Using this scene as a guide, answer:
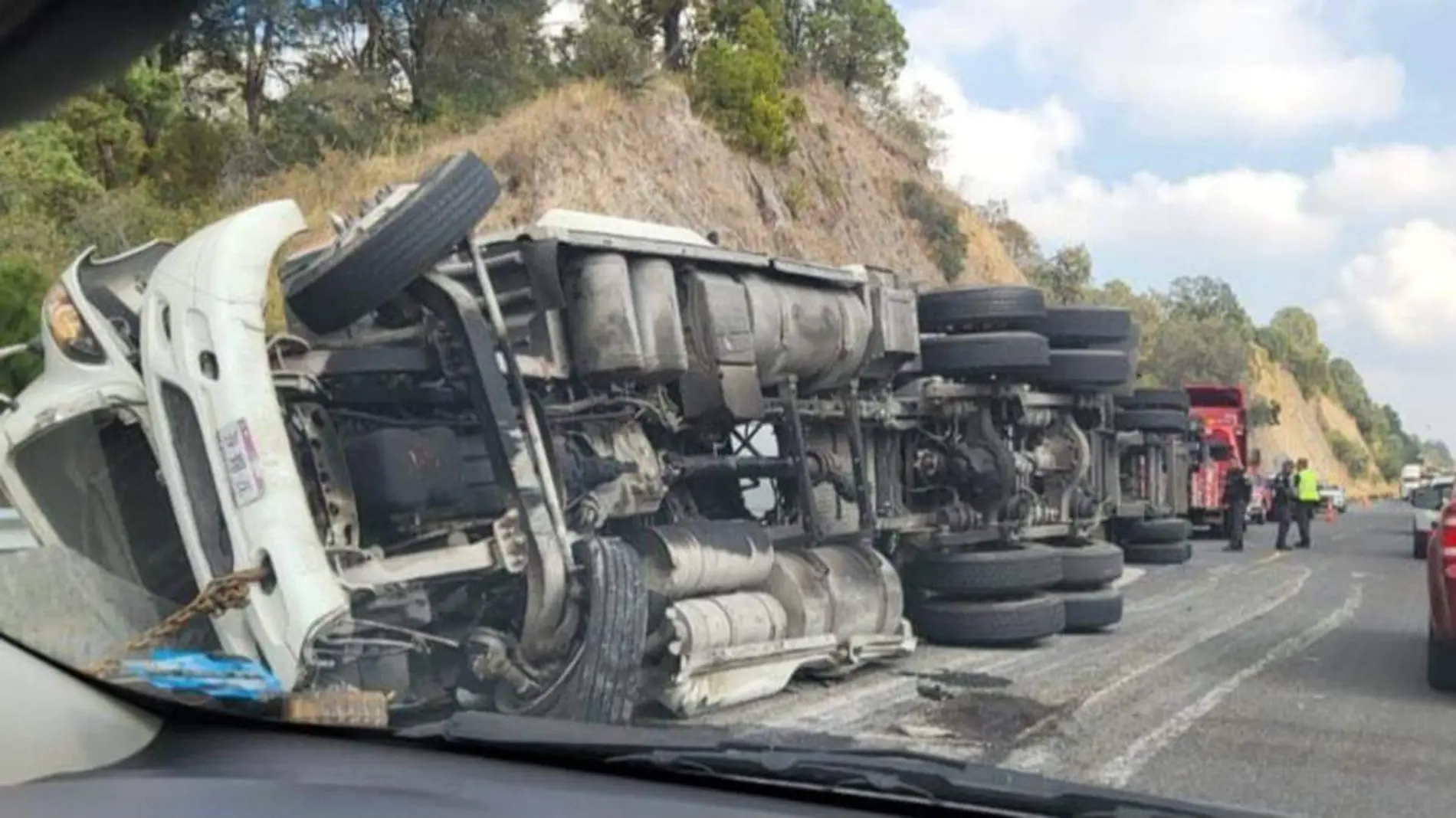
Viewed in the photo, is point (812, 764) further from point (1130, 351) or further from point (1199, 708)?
point (1130, 351)

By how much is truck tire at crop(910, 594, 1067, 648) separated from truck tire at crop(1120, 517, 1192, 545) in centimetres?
417

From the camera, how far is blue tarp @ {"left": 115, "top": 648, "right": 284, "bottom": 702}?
405 centimetres

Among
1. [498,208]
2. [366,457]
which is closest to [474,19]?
[498,208]

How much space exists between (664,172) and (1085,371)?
112 inches

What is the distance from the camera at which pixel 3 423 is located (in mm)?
5164

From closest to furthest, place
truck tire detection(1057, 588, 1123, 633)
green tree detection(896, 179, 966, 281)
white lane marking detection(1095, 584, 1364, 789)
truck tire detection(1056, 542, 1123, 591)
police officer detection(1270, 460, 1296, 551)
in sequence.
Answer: white lane marking detection(1095, 584, 1364, 789) < green tree detection(896, 179, 966, 281) < truck tire detection(1057, 588, 1123, 633) < truck tire detection(1056, 542, 1123, 591) < police officer detection(1270, 460, 1296, 551)

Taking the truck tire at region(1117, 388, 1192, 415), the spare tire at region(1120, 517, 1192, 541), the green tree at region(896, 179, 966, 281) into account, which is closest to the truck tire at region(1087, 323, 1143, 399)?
the truck tire at region(1117, 388, 1192, 415)

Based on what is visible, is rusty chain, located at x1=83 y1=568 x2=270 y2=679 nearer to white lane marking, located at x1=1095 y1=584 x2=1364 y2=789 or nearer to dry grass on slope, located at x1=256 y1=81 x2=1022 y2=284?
dry grass on slope, located at x1=256 y1=81 x2=1022 y2=284

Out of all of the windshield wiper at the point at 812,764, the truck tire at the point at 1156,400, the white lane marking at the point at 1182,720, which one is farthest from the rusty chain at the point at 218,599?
the truck tire at the point at 1156,400

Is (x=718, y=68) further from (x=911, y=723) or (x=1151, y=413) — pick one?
(x=1151, y=413)

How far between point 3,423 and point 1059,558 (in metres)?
4.68

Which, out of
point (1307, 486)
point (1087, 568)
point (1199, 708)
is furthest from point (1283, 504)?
point (1199, 708)

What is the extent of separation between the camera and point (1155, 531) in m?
12.3

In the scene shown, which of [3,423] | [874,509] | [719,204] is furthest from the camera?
[874,509]
